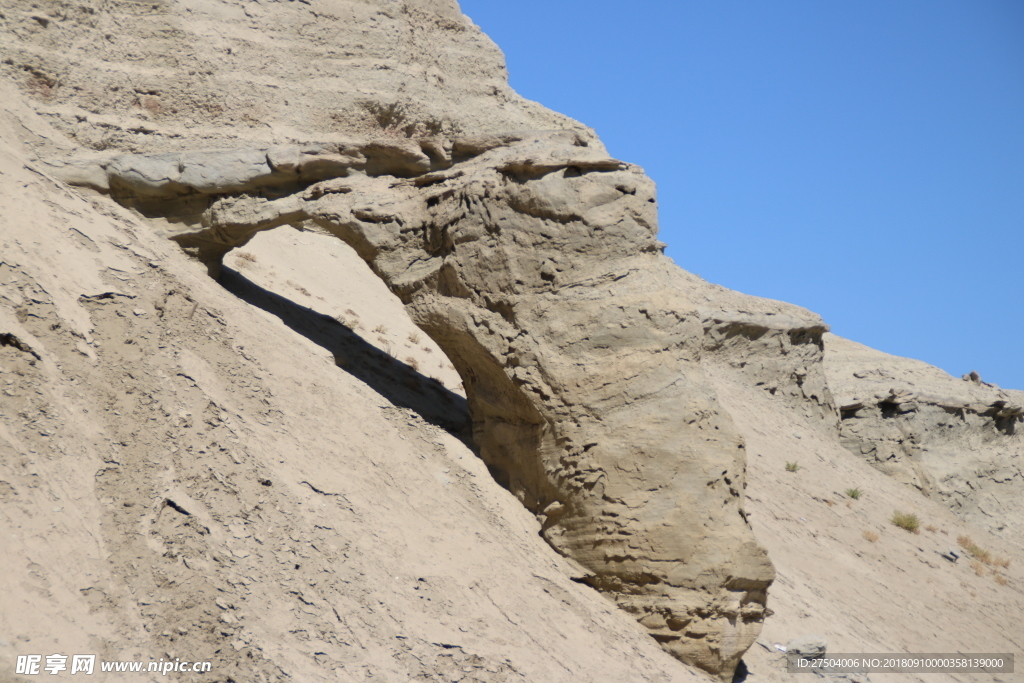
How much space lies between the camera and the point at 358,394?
7969mm

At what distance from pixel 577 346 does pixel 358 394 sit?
2.20 meters

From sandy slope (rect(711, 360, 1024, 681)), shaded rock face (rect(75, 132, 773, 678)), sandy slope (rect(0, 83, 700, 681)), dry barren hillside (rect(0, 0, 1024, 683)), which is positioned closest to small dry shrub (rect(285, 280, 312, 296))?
dry barren hillside (rect(0, 0, 1024, 683))

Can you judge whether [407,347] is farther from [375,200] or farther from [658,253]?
[658,253]

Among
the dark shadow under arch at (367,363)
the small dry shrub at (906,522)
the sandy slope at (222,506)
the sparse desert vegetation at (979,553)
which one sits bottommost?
the sandy slope at (222,506)

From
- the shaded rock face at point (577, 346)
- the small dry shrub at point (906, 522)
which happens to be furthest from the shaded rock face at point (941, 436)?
the shaded rock face at point (577, 346)

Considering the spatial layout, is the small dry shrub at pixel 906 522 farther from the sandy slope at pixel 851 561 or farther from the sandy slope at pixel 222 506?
the sandy slope at pixel 222 506

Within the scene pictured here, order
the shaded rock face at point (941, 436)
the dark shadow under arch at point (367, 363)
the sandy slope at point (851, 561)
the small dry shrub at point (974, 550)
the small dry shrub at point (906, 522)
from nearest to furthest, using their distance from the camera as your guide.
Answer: the dark shadow under arch at point (367, 363) → the sandy slope at point (851, 561) → the small dry shrub at point (906, 522) → the small dry shrub at point (974, 550) → the shaded rock face at point (941, 436)

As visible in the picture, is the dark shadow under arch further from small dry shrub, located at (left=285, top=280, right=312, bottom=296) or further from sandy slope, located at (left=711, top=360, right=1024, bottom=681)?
sandy slope, located at (left=711, top=360, right=1024, bottom=681)

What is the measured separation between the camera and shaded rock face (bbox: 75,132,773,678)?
6.88m

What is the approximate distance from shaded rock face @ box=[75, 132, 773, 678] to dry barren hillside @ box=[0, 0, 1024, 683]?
0.03 m

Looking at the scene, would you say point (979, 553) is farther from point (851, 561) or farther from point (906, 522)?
point (851, 561)

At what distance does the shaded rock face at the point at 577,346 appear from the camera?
688 cm

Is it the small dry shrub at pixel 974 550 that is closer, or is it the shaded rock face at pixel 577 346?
the shaded rock face at pixel 577 346

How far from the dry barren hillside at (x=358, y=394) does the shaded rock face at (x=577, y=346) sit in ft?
0.09
